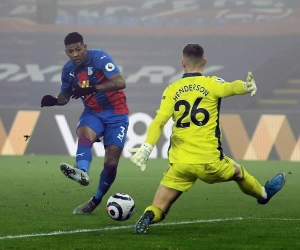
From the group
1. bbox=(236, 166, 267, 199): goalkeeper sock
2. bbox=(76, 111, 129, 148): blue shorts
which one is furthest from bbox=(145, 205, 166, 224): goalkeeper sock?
bbox=(76, 111, 129, 148): blue shorts

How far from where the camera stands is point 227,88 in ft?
20.6

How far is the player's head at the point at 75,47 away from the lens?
831 cm

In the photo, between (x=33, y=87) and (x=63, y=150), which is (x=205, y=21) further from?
(x=63, y=150)

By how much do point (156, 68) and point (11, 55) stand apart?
15.4 feet

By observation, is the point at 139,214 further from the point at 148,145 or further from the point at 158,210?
the point at 148,145

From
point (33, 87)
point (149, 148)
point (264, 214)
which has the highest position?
point (149, 148)

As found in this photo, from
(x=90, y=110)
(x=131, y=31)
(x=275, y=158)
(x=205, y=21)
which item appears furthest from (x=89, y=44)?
(x=90, y=110)

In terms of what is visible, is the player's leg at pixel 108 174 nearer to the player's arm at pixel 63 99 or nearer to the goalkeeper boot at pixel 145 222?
the player's arm at pixel 63 99

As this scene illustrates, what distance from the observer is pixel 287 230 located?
6.63m

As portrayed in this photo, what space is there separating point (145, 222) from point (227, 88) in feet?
3.97

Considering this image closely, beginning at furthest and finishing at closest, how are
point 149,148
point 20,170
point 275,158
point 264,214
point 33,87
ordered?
point 33,87
point 275,158
point 20,170
point 264,214
point 149,148

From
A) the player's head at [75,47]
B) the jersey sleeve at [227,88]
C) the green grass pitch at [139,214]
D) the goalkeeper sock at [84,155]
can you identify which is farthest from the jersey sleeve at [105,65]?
the jersey sleeve at [227,88]

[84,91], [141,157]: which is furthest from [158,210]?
[84,91]

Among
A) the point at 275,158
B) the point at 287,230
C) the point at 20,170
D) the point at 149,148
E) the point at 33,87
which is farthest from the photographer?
the point at 33,87
